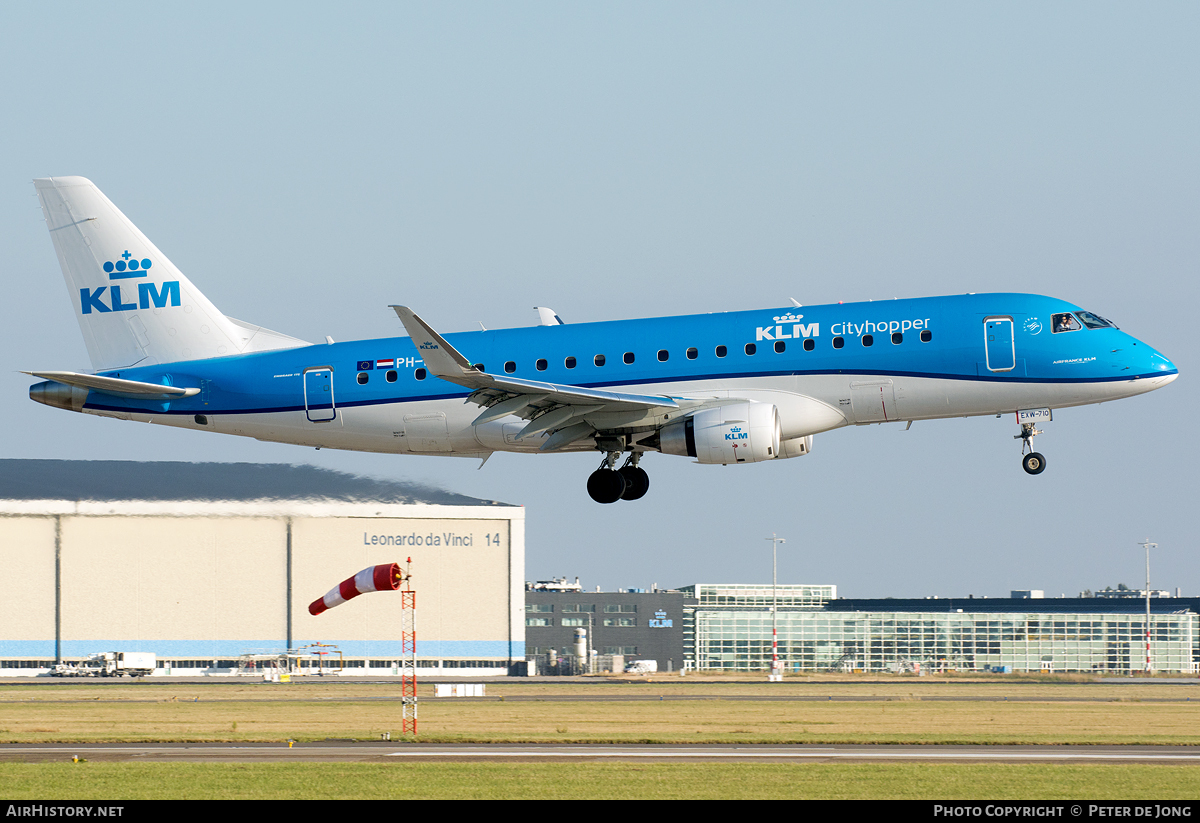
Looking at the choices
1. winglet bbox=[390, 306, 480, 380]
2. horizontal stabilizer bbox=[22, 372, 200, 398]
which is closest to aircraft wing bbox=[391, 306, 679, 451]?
winglet bbox=[390, 306, 480, 380]

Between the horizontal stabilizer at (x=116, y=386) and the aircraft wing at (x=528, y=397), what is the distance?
10.2 meters

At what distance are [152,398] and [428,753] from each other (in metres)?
14.1

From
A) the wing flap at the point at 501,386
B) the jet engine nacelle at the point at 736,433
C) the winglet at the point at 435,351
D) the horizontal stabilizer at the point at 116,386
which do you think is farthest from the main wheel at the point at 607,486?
the horizontal stabilizer at the point at 116,386

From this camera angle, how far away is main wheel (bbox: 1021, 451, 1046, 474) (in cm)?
4075

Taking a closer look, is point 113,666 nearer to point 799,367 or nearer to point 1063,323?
point 799,367

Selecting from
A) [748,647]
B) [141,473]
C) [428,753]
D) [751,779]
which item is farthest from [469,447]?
[748,647]

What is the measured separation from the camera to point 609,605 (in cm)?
13862

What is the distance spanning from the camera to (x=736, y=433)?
129 ft

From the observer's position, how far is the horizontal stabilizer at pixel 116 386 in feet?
140

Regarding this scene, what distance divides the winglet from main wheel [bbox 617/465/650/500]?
6.79 meters

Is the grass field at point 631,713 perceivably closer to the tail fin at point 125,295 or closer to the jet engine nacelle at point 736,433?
the jet engine nacelle at point 736,433

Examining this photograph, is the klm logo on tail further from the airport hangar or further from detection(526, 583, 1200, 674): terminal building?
detection(526, 583, 1200, 674): terminal building

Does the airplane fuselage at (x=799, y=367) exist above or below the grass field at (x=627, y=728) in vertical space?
above

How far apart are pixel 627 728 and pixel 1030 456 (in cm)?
1833
